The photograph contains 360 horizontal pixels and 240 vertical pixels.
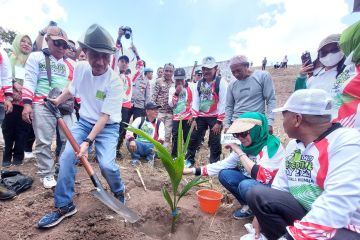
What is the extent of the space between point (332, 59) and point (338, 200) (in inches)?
72.6

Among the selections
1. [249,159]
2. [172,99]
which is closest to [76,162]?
[249,159]

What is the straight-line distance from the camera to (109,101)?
2613 millimetres

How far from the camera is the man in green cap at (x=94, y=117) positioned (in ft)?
7.79

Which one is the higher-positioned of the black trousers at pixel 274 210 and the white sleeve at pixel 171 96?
the white sleeve at pixel 171 96

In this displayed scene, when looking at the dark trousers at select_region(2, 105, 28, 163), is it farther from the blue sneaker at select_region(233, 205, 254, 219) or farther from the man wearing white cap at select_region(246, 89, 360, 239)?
the man wearing white cap at select_region(246, 89, 360, 239)

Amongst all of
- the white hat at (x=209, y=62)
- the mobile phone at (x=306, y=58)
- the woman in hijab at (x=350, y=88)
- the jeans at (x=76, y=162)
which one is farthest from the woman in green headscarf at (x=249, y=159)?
the white hat at (x=209, y=62)

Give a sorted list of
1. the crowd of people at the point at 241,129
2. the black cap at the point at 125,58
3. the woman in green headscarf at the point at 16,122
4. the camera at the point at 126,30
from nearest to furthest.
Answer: the crowd of people at the point at 241,129 < the woman in green headscarf at the point at 16,122 < the camera at the point at 126,30 < the black cap at the point at 125,58

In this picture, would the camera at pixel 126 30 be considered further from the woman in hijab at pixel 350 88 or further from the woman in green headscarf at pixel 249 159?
the woman in hijab at pixel 350 88

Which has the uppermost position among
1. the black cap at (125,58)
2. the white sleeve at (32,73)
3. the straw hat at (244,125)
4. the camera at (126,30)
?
the camera at (126,30)

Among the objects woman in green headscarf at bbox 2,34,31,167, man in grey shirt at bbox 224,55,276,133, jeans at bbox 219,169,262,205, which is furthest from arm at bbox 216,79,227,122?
woman in green headscarf at bbox 2,34,31,167

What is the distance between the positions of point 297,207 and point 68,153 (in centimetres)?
199

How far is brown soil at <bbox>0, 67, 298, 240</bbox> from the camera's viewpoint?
2.29 m

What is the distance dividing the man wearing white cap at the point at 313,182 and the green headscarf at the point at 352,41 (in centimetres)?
55

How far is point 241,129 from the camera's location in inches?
97.9
